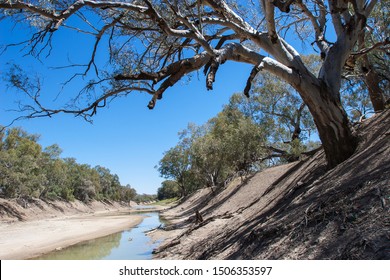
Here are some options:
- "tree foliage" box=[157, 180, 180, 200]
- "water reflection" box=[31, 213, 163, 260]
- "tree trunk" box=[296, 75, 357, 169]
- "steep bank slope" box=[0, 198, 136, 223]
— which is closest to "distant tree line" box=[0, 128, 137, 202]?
"steep bank slope" box=[0, 198, 136, 223]

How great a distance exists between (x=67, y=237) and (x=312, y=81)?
14.9 metres

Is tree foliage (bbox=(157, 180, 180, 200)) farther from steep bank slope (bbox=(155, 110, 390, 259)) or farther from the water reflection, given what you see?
steep bank slope (bbox=(155, 110, 390, 259))

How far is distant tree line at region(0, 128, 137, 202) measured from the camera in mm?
31500

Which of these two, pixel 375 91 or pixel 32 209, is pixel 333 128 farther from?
pixel 32 209

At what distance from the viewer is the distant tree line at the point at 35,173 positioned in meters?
31.5

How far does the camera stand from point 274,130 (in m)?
20.2

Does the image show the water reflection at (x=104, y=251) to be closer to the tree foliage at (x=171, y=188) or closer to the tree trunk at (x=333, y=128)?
the tree trunk at (x=333, y=128)

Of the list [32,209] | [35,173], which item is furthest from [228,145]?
[35,173]

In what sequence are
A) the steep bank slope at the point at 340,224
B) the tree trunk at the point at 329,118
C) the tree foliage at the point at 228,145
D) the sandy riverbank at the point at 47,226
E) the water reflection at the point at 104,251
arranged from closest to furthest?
the steep bank slope at the point at 340,224 → the tree trunk at the point at 329,118 → the water reflection at the point at 104,251 → the sandy riverbank at the point at 47,226 → the tree foliage at the point at 228,145

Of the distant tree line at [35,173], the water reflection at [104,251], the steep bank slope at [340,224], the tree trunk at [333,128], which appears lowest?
the water reflection at [104,251]

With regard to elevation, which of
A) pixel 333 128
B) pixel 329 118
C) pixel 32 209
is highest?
pixel 32 209

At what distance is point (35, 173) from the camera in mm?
41594

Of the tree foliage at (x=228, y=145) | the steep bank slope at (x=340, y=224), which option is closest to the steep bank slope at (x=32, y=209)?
the tree foliage at (x=228, y=145)
